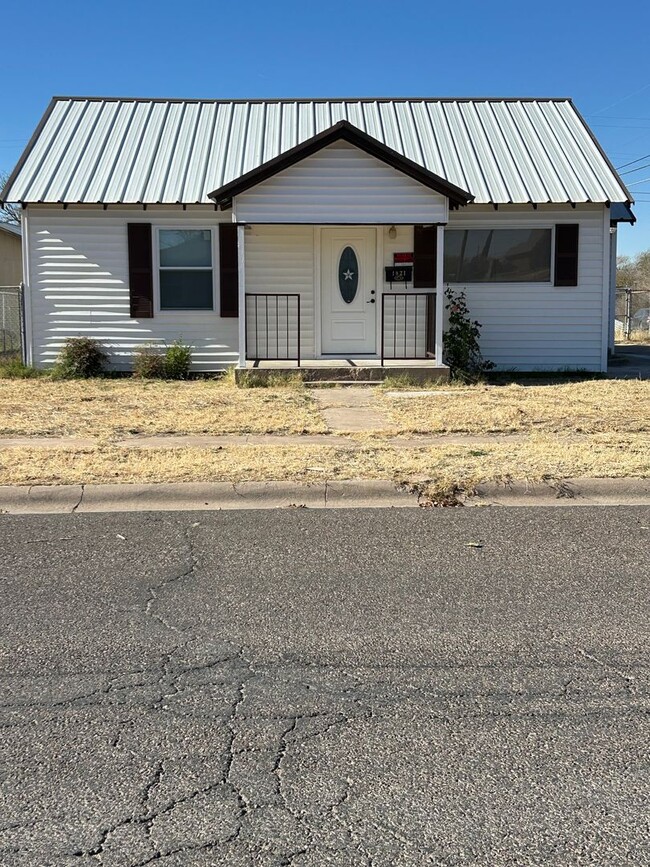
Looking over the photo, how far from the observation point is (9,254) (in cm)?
2675

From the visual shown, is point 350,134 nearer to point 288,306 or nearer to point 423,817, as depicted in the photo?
point 288,306

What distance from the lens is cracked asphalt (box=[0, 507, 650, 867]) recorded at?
8.40 feet

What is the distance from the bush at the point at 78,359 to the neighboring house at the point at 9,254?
12369 millimetres

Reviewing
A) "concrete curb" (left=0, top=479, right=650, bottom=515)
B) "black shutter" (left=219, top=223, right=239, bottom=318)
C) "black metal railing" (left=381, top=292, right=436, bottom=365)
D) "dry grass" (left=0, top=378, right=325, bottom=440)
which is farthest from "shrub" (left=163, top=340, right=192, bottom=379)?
"concrete curb" (left=0, top=479, right=650, bottom=515)

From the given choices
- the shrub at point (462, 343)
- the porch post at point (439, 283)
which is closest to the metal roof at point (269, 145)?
the porch post at point (439, 283)

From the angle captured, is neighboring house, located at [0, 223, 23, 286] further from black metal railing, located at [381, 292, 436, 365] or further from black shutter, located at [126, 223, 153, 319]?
black metal railing, located at [381, 292, 436, 365]

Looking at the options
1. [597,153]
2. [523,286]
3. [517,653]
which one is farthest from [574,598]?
[597,153]

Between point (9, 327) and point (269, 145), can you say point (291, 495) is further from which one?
point (9, 327)

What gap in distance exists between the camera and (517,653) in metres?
3.88

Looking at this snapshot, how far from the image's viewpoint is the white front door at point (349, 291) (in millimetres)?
14922

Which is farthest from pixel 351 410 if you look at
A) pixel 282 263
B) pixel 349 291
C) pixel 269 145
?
pixel 269 145

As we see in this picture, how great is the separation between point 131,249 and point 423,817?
1342 cm

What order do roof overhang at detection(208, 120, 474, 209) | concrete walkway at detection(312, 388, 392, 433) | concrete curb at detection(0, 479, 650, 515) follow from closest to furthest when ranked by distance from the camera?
concrete curb at detection(0, 479, 650, 515) → concrete walkway at detection(312, 388, 392, 433) → roof overhang at detection(208, 120, 474, 209)

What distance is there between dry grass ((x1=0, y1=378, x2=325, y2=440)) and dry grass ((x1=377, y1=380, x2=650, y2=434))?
129 cm
